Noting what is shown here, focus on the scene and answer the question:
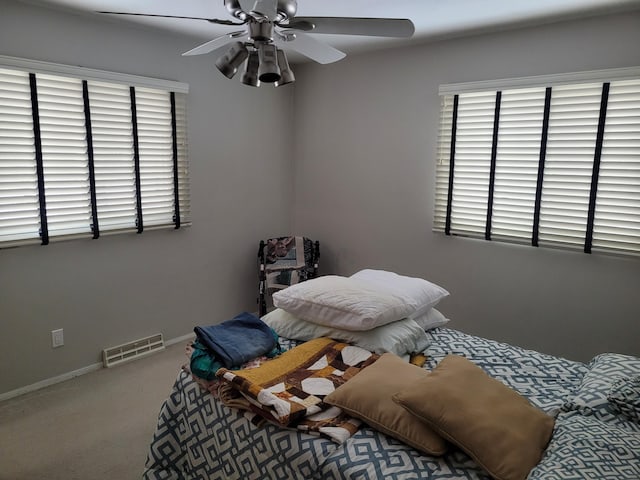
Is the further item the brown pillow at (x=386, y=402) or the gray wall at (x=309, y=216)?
the gray wall at (x=309, y=216)

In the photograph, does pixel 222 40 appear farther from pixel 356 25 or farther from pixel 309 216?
pixel 309 216

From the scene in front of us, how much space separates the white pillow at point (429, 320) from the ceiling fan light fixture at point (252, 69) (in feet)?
4.92

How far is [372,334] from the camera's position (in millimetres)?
2182

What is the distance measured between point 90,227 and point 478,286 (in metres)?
2.87

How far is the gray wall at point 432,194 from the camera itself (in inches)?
113

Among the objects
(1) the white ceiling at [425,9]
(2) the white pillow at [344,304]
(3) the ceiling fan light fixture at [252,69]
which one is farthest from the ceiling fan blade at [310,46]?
(2) the white pillow at [344,304]

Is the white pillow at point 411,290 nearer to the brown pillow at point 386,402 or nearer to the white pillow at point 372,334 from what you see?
the white pillow at point 372,334

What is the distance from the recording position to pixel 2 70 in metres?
2.60

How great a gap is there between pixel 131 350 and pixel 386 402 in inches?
96.9

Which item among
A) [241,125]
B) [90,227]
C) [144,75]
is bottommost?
[90,227]

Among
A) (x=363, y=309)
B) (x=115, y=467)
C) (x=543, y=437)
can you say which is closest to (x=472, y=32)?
(x=363, y=309)

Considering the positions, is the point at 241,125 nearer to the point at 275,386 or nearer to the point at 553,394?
the point at 275,386

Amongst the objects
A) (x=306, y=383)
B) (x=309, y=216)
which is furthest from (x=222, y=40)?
(x=309, y=216)

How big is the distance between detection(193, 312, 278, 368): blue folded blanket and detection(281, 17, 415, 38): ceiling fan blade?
1.35 metres
